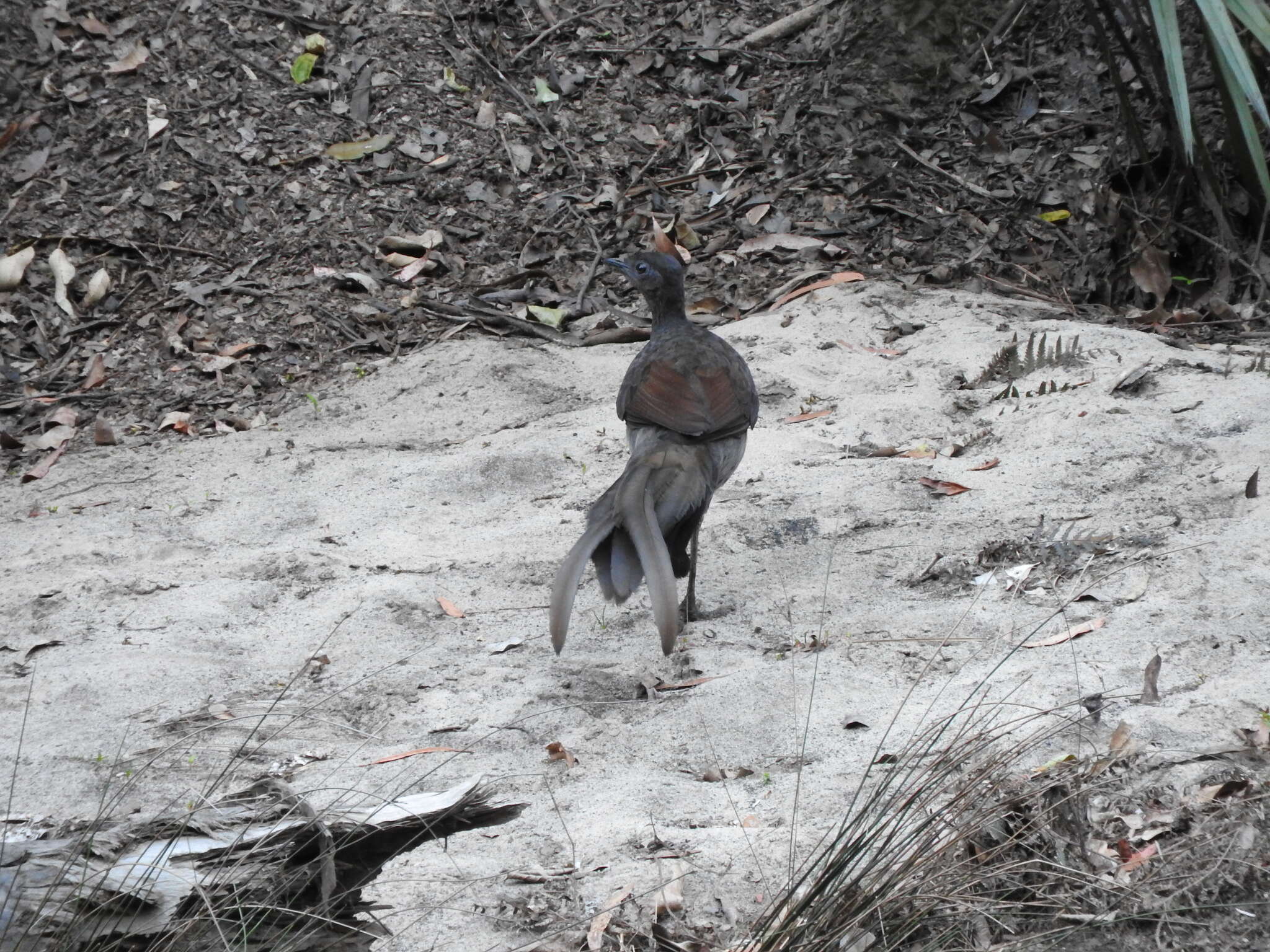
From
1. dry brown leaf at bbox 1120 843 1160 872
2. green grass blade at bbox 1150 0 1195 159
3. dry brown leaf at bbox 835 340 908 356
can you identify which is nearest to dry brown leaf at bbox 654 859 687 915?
dry brown leaf at bbox 1120 843 1160 872

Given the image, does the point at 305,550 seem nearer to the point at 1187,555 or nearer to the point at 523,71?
the point at 1187,555

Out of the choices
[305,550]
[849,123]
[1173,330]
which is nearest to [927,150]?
[849,123]

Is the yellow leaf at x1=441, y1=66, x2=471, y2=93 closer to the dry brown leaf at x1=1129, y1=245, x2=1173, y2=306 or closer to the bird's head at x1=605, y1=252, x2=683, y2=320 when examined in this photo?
the bird's head at x1=605, y1=252, x2=683, y2=320

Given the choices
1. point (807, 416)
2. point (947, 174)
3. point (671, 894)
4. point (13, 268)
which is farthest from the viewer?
point (947, 174)

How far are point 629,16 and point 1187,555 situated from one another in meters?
6.43

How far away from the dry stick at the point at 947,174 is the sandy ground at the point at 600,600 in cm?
98

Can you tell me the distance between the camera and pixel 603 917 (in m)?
2.51

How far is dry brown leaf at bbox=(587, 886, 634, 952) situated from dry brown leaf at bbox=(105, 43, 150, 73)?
724 centimetres

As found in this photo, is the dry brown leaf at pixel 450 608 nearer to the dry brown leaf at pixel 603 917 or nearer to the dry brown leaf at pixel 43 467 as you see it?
the dry brown leaf at pixel 603 917

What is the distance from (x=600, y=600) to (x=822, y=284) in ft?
10.5

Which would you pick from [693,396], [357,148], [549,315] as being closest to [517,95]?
[357,148]

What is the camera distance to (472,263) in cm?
767

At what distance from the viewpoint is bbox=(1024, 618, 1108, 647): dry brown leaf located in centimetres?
366

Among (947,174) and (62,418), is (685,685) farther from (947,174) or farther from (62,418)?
(947,174)
